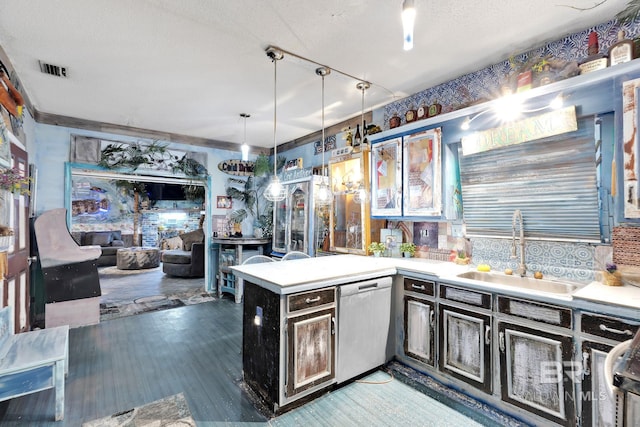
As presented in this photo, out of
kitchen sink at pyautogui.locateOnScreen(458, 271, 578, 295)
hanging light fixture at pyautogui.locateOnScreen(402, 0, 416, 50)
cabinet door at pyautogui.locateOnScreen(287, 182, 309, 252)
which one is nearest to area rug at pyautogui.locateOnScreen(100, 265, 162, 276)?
cabinet door at pyautogui.locateOnScreen(287, 182, 309, 252)

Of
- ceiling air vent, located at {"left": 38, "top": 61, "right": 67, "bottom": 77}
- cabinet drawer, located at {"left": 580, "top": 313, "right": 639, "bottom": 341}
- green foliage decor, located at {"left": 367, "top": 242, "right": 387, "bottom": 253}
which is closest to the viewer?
cabinet drawer, located at {"left": 580, "top": 313, "right": 639, "bottom": 341}

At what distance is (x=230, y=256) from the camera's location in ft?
17.5

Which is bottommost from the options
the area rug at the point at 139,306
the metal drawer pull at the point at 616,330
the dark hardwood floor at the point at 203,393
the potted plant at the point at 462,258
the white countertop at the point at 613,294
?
the dark hardwood floor at the point at 203,393

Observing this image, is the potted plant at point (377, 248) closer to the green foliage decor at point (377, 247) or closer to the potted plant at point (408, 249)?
the green foliage decor at point (377, 247)

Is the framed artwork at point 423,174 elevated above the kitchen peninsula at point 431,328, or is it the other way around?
the framed artwork at point 423,174

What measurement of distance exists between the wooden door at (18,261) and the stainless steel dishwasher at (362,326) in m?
2.97

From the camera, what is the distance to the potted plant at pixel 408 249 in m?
3.46

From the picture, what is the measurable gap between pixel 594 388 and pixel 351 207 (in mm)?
2825

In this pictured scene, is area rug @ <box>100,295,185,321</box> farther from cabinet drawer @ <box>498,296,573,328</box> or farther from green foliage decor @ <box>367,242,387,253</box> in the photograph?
cabinet drawer @ <box>498,296,573,328</box>

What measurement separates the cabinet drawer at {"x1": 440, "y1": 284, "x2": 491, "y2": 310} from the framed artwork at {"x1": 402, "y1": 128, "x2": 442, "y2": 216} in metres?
0.82

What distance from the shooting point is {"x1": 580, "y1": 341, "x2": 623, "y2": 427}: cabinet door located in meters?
1.72

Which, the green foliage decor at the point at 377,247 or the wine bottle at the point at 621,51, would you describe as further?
the green foliage decor at the point at 377,247

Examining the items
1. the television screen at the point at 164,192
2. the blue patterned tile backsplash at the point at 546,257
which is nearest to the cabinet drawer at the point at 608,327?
the blue patterned tile backsplash at the point at 546,257

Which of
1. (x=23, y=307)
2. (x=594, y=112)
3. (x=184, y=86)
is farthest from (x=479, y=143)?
(x=23, y=307)
